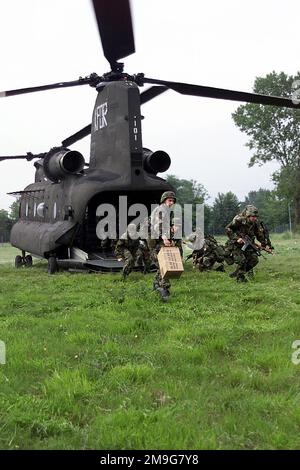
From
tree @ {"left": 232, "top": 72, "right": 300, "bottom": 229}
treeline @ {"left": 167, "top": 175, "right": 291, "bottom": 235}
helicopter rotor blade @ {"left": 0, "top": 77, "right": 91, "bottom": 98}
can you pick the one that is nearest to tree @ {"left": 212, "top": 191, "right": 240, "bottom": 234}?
treeline @ {"left": 167, "top": 175, "right": 291, "bottom": 235}

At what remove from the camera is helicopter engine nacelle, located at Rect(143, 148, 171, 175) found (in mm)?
13383

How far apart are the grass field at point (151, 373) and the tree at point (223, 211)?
67.2 meters

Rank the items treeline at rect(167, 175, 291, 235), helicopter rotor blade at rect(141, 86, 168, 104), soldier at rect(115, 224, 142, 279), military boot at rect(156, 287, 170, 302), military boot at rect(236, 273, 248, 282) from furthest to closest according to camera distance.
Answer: treeline at rect(167, 175, 291, 235), helicopter rotor blade at rect(141, 86, 168, 104), soldier at rect(115, 224, 142, 279), military boot at rect(236, 273, 248, 282), military boot at rect(156, 287, 170, 302)

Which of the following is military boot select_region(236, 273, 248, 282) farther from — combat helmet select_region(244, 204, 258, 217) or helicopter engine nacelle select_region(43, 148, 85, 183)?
helicopter engine nacelle select_region(43, 148, 85, 183)

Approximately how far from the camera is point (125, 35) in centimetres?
923

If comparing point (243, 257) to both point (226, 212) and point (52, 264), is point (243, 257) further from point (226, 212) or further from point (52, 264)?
point (226, 212)

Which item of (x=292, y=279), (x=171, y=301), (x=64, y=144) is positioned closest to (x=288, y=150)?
(x=64, y=144)

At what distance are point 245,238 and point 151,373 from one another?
5931mm

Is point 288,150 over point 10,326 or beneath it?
over

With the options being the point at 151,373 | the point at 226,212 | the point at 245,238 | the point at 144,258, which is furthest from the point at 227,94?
the point at 226,212

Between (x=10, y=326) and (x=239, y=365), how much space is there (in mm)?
3148

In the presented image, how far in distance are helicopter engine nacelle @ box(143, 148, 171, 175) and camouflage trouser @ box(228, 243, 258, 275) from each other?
3.98 metres

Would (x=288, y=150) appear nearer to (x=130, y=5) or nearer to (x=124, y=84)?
(x=124, y=84)

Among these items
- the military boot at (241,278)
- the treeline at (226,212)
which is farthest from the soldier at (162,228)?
the treeline at (226,212)
